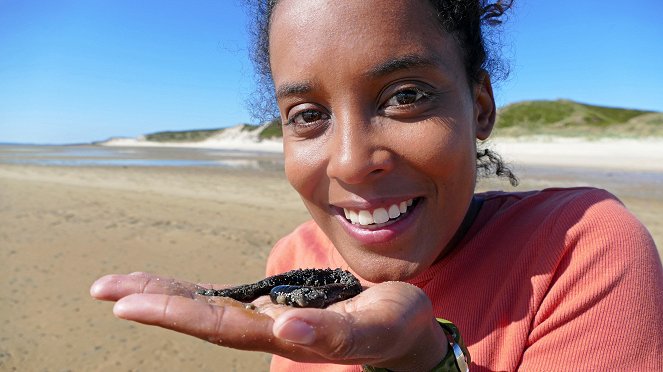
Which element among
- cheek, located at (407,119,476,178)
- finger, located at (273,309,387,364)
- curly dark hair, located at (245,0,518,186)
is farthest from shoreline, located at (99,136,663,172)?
finger, located at (273,309,387,364)

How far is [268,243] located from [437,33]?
679 centimetres

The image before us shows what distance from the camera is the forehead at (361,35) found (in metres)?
1.59

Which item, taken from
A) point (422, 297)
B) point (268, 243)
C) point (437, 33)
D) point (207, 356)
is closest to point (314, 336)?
point (422, 297)

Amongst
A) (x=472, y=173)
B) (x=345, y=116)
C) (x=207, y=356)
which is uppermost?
(x=345, y=116)

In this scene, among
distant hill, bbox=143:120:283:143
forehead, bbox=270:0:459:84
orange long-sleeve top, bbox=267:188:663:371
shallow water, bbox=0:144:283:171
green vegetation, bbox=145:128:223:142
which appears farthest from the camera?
green vegetation, bbox=145:128:223:142

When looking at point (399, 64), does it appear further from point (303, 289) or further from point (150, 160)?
point (150, 160)

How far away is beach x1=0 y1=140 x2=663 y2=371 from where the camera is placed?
452cm

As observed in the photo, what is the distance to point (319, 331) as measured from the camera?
0.99m

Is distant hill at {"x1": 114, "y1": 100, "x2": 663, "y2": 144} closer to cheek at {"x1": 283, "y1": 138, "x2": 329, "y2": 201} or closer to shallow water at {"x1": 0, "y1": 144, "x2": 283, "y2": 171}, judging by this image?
shallow water at {"x1": 0, "y1": 144, "x2": 283, "y2": 171}

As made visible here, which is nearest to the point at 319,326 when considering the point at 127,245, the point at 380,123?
the point at 380,123

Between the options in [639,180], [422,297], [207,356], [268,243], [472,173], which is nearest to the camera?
[422,297]

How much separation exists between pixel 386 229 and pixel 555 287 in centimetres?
55

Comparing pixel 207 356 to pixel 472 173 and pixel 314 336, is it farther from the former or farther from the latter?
pixel 314 336

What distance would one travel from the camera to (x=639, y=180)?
16.2 metres
